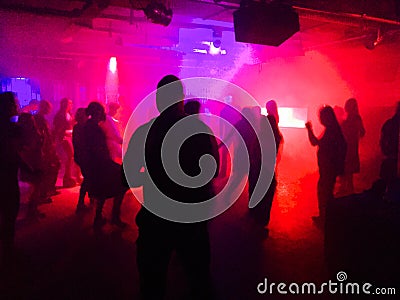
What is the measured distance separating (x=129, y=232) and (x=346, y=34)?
7.19m

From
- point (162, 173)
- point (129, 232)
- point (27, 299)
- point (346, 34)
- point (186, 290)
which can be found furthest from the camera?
point (346, 34)

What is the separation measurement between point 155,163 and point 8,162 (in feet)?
7.33

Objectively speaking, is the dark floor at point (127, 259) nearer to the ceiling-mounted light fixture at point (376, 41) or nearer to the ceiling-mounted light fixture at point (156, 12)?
the ceiling-mounted light fixture at point (156, 12)

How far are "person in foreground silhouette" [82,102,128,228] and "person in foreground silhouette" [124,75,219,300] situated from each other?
2683mm

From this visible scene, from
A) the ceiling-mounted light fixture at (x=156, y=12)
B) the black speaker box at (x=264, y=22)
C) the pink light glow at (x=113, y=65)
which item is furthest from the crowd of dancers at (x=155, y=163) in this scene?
the pink light glow at (x=113, y=65)

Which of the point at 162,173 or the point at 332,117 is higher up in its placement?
the point at 332,117

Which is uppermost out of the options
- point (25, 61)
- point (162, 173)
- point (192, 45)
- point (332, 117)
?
point (192, 45)

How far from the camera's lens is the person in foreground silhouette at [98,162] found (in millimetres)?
5258

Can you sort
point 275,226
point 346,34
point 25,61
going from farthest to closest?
point 25,61
point 346,34
point 275,226

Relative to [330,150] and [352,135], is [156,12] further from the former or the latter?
[352,135]

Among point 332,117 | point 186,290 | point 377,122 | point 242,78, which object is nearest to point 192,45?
point 242,78

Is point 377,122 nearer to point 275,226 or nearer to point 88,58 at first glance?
point 275,226

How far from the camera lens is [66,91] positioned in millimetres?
13094

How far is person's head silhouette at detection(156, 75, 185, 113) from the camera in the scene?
106 inches
